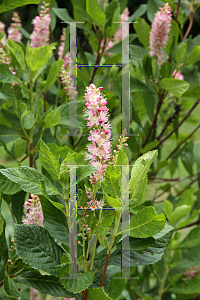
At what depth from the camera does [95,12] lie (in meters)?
0.67

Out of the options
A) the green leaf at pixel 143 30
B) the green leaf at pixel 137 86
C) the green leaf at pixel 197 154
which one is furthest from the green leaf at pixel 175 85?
the green leaf at pixel 197 154

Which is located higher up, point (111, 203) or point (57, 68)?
point (57, 68)

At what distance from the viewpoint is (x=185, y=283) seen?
2.46ft

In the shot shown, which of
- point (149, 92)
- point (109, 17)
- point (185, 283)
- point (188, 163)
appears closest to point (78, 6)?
point (109, 17)

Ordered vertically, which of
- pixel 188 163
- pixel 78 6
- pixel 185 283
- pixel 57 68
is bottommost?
pixel 185 283

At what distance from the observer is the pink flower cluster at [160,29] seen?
1.96ft

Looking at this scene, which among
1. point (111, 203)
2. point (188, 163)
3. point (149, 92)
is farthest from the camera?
point (188, 163)

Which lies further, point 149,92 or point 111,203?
point 149,92

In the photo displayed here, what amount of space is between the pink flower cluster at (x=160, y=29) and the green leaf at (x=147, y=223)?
1.35 ft

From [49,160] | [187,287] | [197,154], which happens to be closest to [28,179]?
[49,160]

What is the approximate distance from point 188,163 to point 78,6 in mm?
483

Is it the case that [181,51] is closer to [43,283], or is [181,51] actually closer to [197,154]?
[197,154]

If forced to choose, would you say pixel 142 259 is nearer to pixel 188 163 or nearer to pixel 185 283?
pixel 185 283

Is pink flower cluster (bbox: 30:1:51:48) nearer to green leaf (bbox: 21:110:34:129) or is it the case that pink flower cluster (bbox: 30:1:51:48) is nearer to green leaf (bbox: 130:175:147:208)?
green leaf (bbox: 21:110:34:129)
